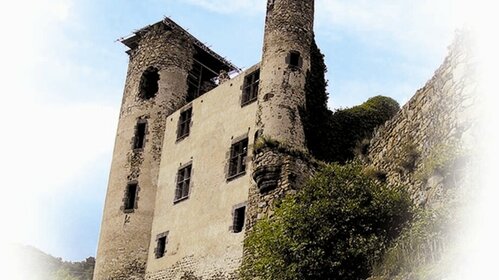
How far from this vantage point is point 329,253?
52.1 feet

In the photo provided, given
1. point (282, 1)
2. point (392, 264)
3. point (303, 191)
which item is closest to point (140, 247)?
point (282, 1)

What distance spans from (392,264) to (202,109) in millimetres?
17867

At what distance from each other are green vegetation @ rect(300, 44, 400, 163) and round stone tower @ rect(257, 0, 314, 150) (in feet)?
1.19

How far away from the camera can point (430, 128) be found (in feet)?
49.5

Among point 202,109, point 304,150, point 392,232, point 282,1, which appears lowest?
point 392,232

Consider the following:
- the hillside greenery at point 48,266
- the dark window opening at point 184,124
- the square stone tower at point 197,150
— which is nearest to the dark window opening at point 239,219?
the square stone tower at point 197,150

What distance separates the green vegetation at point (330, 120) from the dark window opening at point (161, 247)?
28.3 ft

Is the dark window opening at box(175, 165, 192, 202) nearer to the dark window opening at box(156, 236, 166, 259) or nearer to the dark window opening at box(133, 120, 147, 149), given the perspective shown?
the dark window opening at box(156, 236, 166, 259)

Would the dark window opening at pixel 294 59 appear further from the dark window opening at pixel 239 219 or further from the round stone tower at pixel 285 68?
the dark window opening at pixel 239 219

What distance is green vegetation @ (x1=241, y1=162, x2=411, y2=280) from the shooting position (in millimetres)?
15438

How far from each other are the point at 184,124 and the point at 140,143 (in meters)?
Result: 2.85

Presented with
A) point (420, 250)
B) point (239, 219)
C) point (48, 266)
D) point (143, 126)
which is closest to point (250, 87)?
point (239, 219)

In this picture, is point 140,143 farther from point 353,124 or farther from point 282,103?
point 353,124

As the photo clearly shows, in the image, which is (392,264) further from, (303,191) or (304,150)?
(304,150)
